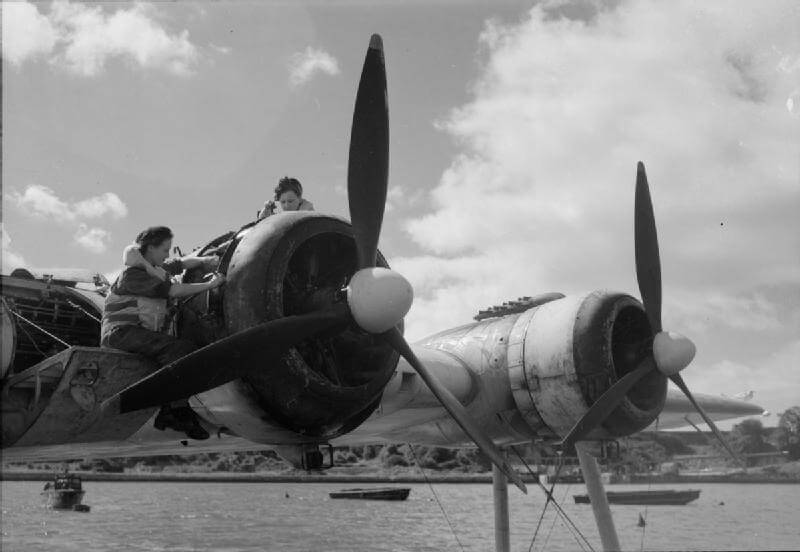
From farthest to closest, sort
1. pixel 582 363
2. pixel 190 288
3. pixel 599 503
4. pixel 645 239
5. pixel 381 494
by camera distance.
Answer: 1. pixel 381 494
2. pixel 599 503
3. pixel 645 239
4. pixel 582 363
5. pixel 190 288

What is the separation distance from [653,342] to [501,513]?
16.8 ft

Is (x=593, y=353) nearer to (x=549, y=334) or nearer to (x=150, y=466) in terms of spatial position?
(x=549, y=334)

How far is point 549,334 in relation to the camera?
399 inches

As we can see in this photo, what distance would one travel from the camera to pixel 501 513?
43.4 ft

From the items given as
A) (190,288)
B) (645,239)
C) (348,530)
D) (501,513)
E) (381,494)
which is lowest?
(348,530)

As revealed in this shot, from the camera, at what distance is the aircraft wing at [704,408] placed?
551 inches

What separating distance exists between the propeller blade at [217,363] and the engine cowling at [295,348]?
0.16 m

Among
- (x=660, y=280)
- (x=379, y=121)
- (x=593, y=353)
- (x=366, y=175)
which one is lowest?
(x=593, y=353)

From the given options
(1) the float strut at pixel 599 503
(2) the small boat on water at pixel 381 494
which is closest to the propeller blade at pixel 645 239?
(1) the float strut at pixel 599 503

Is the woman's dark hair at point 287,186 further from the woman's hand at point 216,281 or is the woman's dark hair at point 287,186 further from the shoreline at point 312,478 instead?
the shoreline at point 312,478

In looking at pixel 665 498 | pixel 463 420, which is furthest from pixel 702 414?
pixel 665 498

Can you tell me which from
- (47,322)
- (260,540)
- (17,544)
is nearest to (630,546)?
(260,540)

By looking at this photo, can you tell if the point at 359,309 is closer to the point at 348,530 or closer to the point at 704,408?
the point at 704,408

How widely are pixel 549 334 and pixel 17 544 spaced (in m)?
37.0
